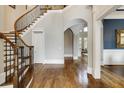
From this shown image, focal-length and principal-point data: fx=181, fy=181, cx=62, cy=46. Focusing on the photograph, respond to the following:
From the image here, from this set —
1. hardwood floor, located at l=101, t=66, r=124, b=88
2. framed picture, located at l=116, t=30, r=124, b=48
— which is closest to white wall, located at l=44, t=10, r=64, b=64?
framed picture, located at l=116, t=30, r=124, b=48

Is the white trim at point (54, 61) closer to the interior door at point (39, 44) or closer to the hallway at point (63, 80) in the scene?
the interior door at point (39, 44)

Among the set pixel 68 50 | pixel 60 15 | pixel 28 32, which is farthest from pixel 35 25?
pixel 68 50

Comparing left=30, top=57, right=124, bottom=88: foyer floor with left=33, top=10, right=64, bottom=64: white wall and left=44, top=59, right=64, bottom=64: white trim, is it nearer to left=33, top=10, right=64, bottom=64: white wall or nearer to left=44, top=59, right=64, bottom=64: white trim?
left=44, top=59, right=64, bottom=64: white trim

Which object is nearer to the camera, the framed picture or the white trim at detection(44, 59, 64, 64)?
the framed picture

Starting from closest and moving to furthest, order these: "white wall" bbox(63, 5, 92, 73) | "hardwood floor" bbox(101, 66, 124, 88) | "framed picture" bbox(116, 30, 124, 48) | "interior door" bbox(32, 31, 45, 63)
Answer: "hardwood floor" bbox(101, 66, 124, 88) < "white wall" bbox(63, 5, 92, 73) < "framed picture" bbox(116, 30, 124, 48) < "interior door" bbox(32, 31, 45, 63)

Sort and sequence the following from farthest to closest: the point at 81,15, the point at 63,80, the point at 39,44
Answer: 1. the point at 39,44
2. the point at 81,15
3. the point at 63,80

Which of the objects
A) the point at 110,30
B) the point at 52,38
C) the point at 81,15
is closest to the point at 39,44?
the point at 52,38

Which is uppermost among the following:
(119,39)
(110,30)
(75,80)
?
(110,30)

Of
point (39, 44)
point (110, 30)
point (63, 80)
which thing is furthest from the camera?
point (39, 44)

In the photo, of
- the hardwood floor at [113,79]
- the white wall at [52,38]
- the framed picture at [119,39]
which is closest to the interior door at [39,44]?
the white wall at [52,38]

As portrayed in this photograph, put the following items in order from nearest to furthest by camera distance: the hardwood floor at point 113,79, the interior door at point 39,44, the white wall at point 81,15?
the hardwood floor at point 113,79
the white wall at point 81,15
the interior door at point 39,44

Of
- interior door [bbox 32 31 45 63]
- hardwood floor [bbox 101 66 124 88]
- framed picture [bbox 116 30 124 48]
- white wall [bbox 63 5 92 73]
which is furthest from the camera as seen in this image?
interior door [bbox 32 31 45 63]

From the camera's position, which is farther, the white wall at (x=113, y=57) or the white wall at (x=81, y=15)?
the white wall at (x=113, y=57)

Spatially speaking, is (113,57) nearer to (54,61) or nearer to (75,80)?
(54,61)
